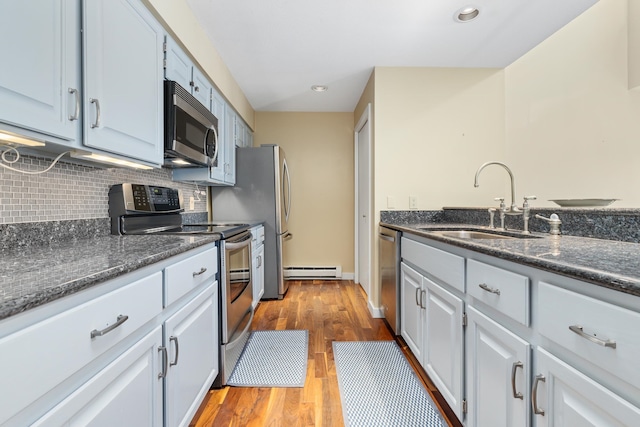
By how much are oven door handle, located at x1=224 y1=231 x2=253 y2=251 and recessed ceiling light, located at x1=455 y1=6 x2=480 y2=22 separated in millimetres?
2117

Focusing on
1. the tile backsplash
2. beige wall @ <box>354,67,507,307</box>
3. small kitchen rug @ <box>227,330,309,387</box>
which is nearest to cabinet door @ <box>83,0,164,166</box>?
the tile backsplash

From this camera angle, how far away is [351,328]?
256cm

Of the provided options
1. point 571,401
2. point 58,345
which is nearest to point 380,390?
point 571,401

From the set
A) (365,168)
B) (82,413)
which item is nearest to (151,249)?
(82,413)

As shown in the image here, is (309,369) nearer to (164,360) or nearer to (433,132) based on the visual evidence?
(164,360)

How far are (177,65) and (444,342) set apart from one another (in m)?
2.17

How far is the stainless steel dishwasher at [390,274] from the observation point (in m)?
2.20

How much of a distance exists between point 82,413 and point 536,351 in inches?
46.4

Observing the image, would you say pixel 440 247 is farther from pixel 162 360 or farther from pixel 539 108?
pixel 539 108

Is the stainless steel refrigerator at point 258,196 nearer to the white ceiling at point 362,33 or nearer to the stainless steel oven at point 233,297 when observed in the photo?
the white ceiling at point 362,33

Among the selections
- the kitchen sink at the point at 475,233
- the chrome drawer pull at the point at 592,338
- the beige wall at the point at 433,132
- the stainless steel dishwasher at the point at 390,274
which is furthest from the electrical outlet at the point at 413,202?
the chrome drawer pull at the point at 592,338

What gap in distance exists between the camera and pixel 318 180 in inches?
164

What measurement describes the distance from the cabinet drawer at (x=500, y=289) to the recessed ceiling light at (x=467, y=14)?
5.69ft

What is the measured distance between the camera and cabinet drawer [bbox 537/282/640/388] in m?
0.59
